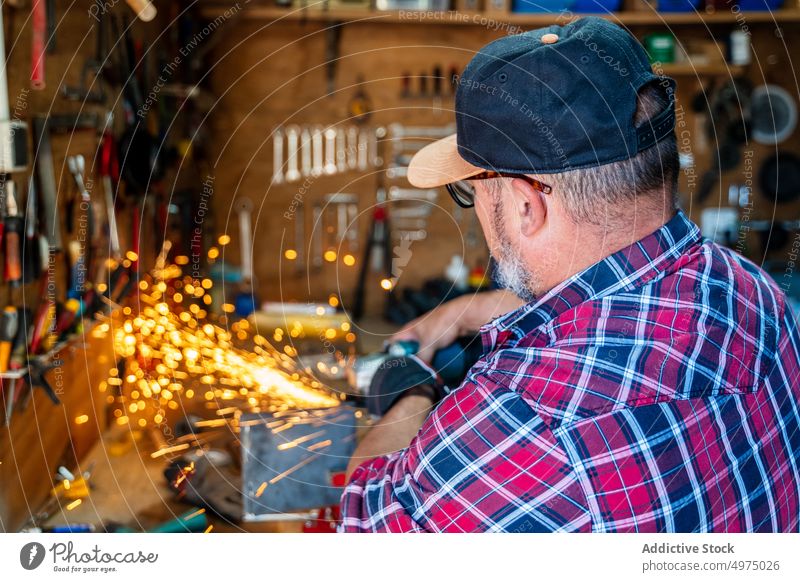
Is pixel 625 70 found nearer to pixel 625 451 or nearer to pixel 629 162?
pixel 629 162

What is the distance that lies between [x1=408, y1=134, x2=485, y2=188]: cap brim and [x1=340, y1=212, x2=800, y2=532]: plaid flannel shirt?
23cm

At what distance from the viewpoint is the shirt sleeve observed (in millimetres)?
838

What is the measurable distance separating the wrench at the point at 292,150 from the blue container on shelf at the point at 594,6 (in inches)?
45.8

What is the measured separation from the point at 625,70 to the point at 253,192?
2.41 meters

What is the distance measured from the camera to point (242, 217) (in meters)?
3.17

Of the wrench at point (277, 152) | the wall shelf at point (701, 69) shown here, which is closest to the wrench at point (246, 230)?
the wrench at point (277, 152)

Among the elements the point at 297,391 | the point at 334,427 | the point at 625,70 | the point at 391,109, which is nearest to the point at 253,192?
the point at 391,109

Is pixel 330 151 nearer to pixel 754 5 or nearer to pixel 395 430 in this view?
pixel 754 5

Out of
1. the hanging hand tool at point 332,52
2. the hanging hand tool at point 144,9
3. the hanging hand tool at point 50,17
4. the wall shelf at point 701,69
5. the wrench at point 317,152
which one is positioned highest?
the hanging hand tool at point 332,52

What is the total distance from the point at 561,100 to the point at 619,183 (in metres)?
0.12

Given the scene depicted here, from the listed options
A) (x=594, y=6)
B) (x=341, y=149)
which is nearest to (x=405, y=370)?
(x=341, y=149)

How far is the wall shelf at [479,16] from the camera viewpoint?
2.89 meters

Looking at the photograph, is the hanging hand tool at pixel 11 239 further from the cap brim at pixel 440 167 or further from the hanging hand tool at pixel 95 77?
the cap brim at pixel 440 167

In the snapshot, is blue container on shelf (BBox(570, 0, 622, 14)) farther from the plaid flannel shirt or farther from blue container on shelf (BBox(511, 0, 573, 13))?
the plaid flannel shirt
